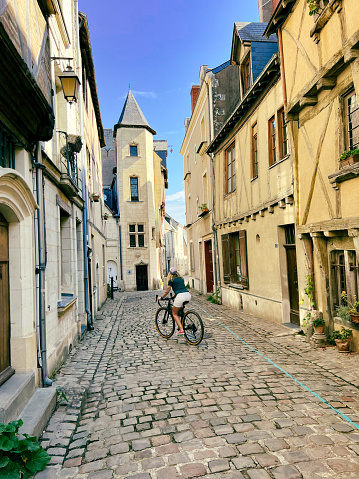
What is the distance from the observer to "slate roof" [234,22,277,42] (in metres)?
10.6

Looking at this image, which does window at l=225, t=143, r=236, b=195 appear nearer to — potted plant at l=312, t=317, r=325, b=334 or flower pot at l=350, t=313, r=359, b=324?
potted plant at l=312, t=317, r=325, b=334

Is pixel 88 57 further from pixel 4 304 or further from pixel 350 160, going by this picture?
pixel 4 304

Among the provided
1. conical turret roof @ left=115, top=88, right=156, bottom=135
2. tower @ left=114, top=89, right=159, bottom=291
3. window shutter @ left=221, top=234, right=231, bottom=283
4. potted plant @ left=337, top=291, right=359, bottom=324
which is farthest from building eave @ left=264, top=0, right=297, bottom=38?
conical turret roof @ left=115, top=88, right=156, bottom=135

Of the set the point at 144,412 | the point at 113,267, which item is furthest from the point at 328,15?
the point at 113,267

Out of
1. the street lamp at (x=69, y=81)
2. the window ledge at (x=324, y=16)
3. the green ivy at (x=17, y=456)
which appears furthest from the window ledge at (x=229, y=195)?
the green ivy at (x=17, y=456)

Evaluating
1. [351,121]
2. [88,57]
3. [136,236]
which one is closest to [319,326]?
[351,121]

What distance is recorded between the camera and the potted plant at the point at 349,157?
16.8 ft

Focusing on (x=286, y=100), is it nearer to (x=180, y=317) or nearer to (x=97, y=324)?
(x=180, y=317)

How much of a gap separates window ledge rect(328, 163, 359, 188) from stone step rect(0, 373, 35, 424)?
5.02 metres

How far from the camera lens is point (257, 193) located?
377 inches

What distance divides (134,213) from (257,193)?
15975 millimetres

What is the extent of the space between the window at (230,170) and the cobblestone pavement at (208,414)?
6.66 metres

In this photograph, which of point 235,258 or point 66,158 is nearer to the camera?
point 66,158

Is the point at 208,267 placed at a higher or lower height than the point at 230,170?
lower
